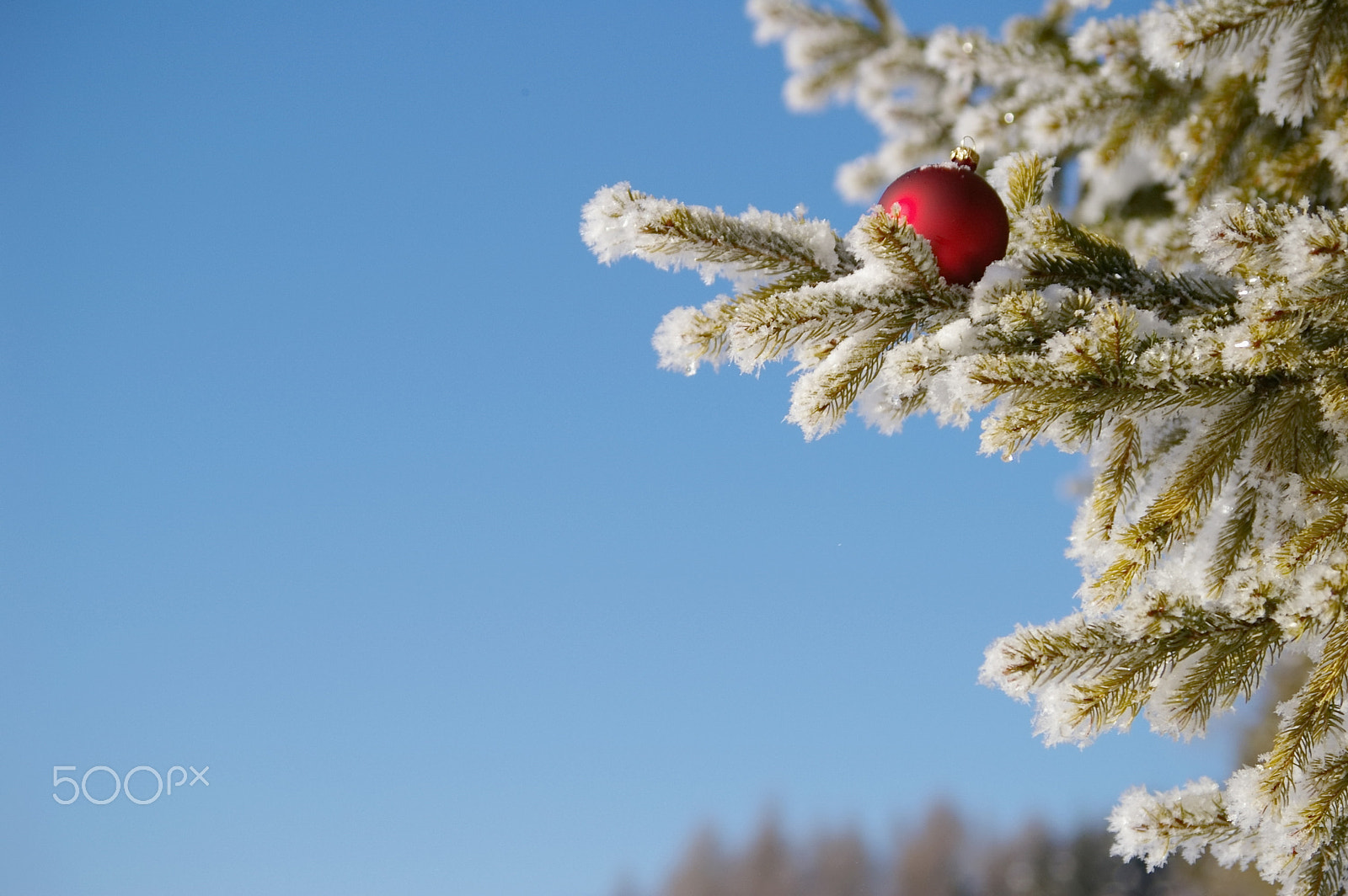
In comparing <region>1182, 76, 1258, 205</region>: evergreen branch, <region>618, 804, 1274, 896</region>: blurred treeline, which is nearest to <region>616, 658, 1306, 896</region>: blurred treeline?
<region>618, 804, 1274, 896</region>: blurred treeline

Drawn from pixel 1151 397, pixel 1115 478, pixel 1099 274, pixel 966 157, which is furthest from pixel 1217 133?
pixel 1151 397

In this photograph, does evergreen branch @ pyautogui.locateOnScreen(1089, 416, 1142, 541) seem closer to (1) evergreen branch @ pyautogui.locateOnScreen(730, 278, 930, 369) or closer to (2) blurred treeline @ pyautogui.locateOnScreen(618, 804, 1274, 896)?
(1) evergreen branch @ pyautogui.locateOnScreen(730, 278, 930, 369)

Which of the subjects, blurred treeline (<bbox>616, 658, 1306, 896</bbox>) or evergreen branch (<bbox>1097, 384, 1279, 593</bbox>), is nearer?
evergreen branch (<bbox>1097, 384, 1279, 593</bbox>)

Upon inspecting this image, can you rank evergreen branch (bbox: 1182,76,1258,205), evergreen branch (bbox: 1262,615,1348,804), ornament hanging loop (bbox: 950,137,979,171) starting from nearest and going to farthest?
1. evergreen branch (bbox: 1262,615,1348,804)
2. ornament hanging loop (bbox: 950,137,979,171)
3. evergreen branch (bbox: 1182,76,1258,205)

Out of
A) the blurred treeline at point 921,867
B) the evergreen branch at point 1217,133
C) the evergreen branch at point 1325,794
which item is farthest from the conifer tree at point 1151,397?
the blurred treeline at point 921,867

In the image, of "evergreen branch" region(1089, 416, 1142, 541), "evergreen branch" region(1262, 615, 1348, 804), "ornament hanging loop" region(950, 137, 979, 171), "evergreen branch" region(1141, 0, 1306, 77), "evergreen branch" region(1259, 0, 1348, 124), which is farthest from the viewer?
"evergreen branch" region(1259, 0, 1348, 124)

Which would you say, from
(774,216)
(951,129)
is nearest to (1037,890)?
(951,129)

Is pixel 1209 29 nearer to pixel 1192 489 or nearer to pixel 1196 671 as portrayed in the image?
pixel 1192 489
